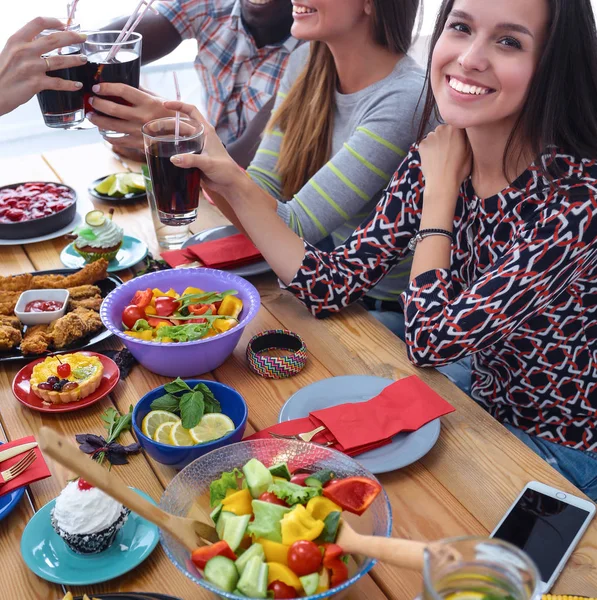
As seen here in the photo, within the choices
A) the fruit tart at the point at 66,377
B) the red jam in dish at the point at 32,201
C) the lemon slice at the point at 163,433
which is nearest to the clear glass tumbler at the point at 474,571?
the lemon slice at the point at 163,433

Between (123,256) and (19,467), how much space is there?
2.55 feet

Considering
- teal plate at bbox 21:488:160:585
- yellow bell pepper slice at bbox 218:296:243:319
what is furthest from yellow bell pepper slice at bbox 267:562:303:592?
yellow bell pepper slice at bbox 218:296:243:319

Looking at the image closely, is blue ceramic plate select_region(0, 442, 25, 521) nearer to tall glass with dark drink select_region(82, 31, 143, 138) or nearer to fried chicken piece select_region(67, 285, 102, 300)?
fried chicken piece select_region(67, 285, 102, 300)

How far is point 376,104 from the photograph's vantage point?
1.88 metres

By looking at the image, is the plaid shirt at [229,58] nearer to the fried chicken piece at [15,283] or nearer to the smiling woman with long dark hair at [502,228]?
the smiling woman with long dark hair at [502,228]

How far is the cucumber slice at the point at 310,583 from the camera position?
30.4 inches

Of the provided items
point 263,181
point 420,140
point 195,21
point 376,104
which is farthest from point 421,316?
point 195,21

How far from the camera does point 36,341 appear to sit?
1.37 metres

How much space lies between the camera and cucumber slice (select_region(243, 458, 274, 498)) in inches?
34.9

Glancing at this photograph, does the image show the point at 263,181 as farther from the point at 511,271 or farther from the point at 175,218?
the point at 511,271

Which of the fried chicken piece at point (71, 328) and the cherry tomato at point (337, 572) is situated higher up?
the cherry tomato at point (337, 572)

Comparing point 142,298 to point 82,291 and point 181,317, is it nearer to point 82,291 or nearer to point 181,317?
point 181,317

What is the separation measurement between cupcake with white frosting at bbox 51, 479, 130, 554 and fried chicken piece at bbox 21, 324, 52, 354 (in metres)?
0.49

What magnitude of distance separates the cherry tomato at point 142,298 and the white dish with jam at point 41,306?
Answer: 163 mm
